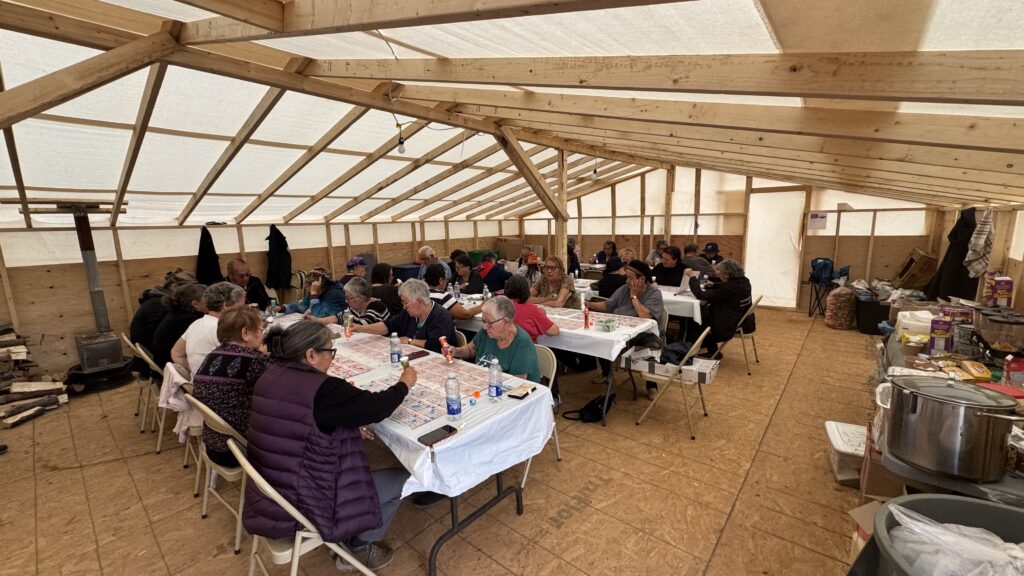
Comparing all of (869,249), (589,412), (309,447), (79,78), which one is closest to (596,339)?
(589,412)

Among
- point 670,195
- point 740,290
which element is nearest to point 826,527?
point 740,290

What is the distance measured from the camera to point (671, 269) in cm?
621

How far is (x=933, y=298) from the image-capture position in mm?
5375

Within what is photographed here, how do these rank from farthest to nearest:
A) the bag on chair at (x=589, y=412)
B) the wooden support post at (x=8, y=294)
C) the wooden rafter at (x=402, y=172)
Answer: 1. the wooden rafter at (x=402, y=172)
2. the wooden support post at (x=8, y=294)
3. the bag on chair at (x=589, y=412)

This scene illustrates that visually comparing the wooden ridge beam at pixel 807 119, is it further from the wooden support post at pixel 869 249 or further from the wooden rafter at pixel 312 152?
the wooden support post at pixel 869 249

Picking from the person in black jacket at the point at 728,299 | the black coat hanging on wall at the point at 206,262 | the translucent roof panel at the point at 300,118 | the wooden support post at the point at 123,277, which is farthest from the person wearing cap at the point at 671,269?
the wooden support post at the point at 123,277

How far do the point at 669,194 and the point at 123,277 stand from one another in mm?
10581

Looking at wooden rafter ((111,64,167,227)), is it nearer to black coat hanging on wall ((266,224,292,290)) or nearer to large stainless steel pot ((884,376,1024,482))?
black coat hanging on wall ((266,224,292,290))

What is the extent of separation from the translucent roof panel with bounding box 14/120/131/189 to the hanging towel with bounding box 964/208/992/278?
873 centimetres

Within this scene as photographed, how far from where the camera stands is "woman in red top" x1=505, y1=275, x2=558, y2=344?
12.2 feet

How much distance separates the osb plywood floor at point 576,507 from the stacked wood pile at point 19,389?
0.32 meters

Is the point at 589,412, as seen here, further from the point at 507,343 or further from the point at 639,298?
the point at 507,343

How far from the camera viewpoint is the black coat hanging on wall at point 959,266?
4762 mm

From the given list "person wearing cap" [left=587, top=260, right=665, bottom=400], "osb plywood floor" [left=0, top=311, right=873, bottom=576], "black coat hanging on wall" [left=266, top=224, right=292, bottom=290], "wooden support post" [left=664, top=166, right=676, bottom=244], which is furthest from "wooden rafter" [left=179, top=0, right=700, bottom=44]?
"wooden support post" [left=664, top=166, right=676, bottom=244]
